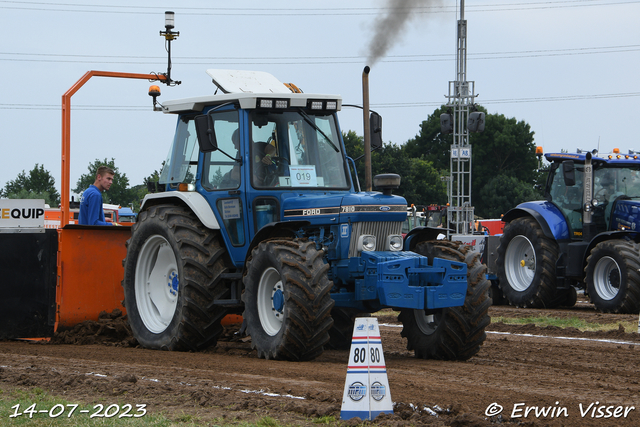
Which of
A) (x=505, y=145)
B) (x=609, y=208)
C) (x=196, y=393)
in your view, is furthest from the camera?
(x=505, y=145)

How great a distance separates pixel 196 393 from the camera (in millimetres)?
5988

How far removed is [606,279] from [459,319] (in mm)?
6880

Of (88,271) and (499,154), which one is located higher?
(499,154)

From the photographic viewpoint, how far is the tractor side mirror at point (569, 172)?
14.5 meters

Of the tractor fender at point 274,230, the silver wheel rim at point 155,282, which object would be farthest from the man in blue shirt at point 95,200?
the tractor fender at point 274,230

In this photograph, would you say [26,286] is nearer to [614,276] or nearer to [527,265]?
[614,276]

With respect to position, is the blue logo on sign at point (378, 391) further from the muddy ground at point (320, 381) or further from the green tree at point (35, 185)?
the green tree at point (35, 185)

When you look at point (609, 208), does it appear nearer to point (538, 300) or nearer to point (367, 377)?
point (538, 300)

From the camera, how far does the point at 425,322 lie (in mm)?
8547

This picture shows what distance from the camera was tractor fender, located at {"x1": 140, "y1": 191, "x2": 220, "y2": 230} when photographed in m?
8.77

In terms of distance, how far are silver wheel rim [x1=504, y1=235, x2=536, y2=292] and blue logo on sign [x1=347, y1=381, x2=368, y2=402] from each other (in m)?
11.2

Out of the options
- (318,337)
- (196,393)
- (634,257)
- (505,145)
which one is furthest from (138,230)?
(505,145)

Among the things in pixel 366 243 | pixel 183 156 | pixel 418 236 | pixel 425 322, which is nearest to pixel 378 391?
pixel 366 243

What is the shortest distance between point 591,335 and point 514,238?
208 inches
